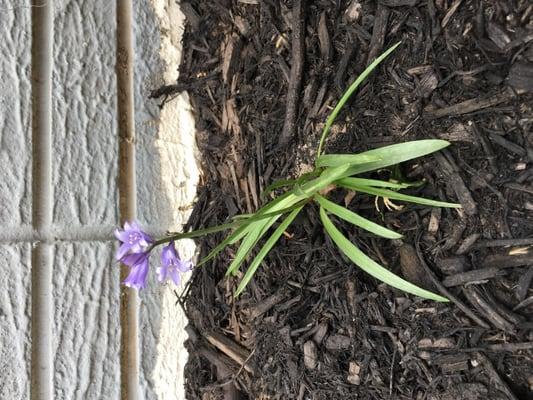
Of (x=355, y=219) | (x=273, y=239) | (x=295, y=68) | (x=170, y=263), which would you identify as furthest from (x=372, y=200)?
(x=170, y=263)

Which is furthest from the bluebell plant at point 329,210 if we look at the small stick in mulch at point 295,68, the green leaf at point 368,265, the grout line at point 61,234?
the grout line at point 61,234

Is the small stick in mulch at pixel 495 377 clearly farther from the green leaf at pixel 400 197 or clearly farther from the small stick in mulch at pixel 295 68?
the small stick in mulch at pixel 295 68

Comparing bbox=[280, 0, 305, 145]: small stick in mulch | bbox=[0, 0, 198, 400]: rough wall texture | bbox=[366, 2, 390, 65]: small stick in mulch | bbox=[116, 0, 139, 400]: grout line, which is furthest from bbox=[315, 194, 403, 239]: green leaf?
bbox=[116, 0, 139, 400]: grout line

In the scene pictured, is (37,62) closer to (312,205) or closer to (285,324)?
(312,205)

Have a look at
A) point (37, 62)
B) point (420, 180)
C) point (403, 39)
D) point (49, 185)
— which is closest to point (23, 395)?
point (49, 185)

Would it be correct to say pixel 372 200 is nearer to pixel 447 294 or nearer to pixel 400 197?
pixel 400 197

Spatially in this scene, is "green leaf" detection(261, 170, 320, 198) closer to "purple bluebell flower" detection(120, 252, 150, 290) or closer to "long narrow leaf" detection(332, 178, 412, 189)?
"long narrow leaf" detection(332, 178, 412, 189)

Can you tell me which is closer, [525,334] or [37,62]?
[525,334]
